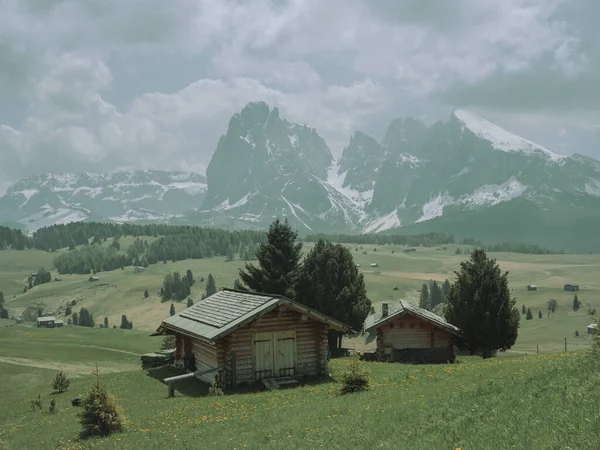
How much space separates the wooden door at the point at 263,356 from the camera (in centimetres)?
2948

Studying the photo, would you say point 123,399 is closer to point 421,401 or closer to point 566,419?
point 421,401

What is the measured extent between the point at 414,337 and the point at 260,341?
19107 mm

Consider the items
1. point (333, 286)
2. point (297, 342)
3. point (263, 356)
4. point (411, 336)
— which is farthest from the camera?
point (333, 286)

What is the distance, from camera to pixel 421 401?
619 inches

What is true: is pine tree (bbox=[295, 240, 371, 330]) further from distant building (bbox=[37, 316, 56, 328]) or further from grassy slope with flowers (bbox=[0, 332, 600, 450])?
distant building (bbox=[37, 316, 56, 328])

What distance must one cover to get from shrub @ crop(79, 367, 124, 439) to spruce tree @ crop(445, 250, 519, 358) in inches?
1326

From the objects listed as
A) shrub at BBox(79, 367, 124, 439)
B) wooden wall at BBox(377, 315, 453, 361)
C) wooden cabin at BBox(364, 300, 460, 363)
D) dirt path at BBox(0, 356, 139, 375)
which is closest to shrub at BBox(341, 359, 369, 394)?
shrub at BBox(79, 367, 124, 439)

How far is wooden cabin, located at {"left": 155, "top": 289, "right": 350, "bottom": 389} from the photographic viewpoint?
1136 inches

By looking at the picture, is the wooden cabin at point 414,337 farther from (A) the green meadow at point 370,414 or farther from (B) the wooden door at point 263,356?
(B) the wooden door at point 263,356

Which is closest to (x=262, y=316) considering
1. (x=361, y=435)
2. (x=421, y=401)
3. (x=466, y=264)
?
(x=421, y=401)

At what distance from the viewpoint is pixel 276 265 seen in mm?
52625

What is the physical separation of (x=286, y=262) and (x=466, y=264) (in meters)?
17.6

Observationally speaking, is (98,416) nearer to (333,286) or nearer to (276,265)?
(333,286)

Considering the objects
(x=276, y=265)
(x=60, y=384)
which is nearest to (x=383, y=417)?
(x=60, y=384)
